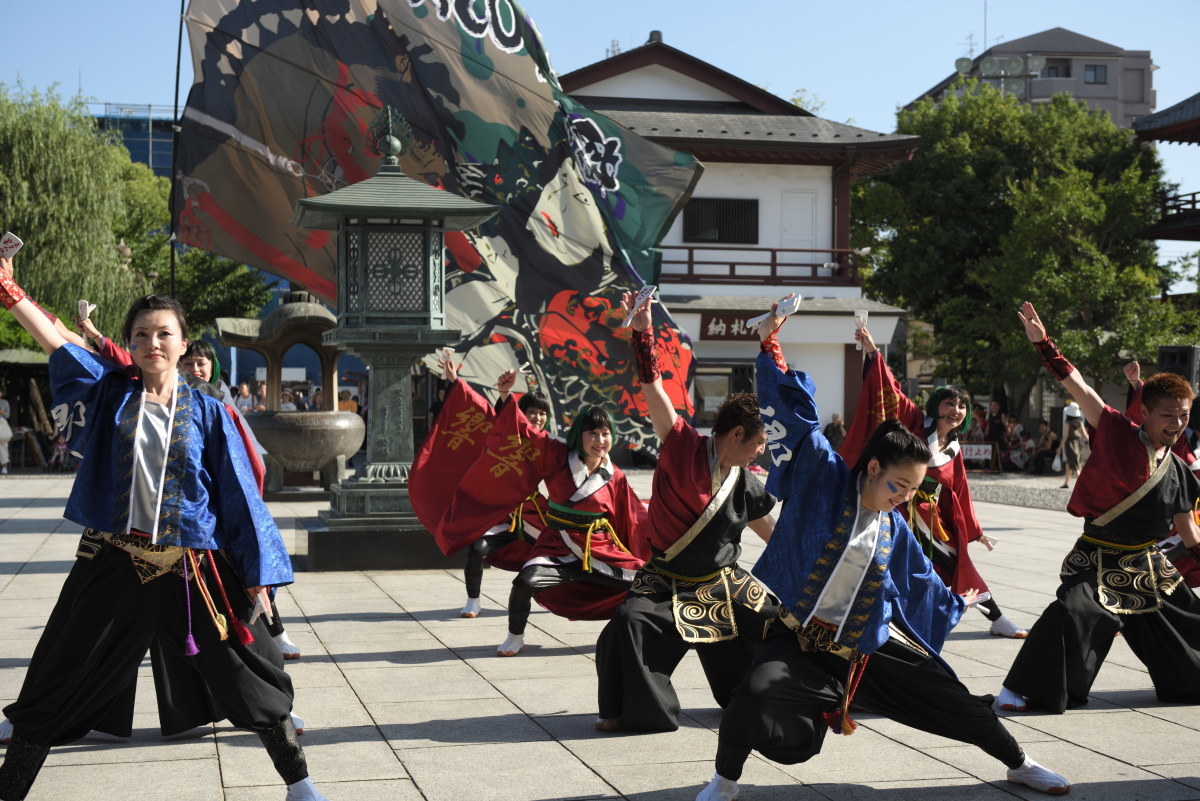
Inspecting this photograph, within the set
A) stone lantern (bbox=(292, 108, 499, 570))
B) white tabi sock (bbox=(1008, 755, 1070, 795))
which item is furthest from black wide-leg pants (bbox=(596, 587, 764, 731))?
stone lantern (bbox=(292, 108, 499, 570))

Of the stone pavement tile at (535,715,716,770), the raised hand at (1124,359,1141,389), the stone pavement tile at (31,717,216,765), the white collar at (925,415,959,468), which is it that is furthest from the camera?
the white collar at (925,415,959,468)

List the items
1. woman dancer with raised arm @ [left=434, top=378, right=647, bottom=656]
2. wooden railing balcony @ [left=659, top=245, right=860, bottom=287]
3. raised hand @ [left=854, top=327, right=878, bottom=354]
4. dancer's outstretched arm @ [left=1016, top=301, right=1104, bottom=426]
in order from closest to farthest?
dancer's outstretched arm @ [left=1016, top=301, right=1104, bottom=426], raised hand @ [left=854, top=327, right=878, bottom=354], woman dancer with raised arm @ [left=434, top=378, right=647, bottom=656], wooden railing balcony @ [left=659, top=245, right=860, bottom=287]

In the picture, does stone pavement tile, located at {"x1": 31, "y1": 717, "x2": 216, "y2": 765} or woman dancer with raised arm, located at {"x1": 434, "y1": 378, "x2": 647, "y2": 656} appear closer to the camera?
stone pavement tile, located at {"x1": 31, "y1": 717, "x2": 216, "y2": 765}

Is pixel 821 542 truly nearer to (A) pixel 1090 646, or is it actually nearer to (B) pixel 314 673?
(A) pixel 1090 646

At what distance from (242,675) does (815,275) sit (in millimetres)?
24016

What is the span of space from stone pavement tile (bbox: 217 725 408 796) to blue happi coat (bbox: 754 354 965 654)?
161 centimetres

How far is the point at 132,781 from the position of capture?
427 cm

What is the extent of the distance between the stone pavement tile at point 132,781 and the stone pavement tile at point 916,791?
1.90m

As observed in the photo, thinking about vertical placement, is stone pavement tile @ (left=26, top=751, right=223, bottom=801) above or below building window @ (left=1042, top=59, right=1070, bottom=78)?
below

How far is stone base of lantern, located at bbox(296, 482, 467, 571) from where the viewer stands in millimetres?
9852

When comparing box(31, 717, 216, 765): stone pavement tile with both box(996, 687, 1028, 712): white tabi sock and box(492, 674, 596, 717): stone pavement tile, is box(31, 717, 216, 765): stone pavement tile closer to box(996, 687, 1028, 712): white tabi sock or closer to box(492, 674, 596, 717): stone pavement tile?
box(492, 674, 596, 717): stone pavement tile

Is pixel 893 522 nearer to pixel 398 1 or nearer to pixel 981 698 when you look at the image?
pixel 981 698

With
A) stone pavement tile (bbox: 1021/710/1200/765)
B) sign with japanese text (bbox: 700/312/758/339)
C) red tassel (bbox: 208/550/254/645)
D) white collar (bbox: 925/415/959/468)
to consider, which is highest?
sign with japanese text (bbox: 700/312/758/339)

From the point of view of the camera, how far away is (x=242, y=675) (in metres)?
3.77
